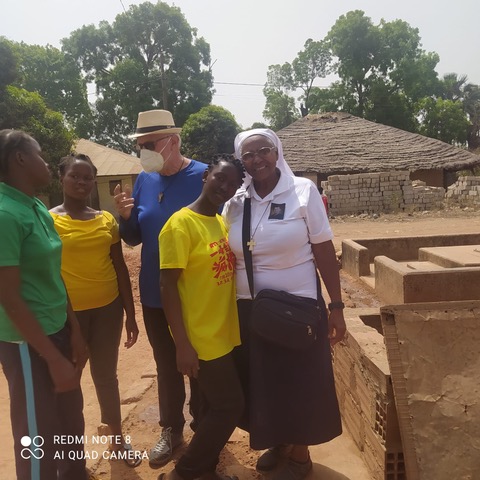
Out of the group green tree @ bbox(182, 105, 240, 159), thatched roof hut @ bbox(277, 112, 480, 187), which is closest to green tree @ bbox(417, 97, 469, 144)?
thatched roof hut @ bbox(277, 112, 480, 187)

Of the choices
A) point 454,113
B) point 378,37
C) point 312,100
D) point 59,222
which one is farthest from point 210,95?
point 59,222

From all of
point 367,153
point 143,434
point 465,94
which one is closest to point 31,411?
point 143,434

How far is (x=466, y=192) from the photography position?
18.1 m

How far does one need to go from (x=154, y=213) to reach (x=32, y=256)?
0.81m

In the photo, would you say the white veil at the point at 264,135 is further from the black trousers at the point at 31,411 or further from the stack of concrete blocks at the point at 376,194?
the stack of concrete blocks at the point at 376,194

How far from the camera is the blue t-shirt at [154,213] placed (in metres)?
2.48

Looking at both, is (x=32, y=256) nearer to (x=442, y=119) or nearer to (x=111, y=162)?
(x=111, y=162)

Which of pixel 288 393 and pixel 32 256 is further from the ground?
pixel 32 256

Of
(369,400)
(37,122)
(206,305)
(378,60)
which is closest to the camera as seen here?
(206,305)

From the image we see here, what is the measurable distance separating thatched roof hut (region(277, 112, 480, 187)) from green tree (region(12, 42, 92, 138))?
52.1 feet

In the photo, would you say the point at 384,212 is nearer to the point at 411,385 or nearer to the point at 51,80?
the point at 411,385

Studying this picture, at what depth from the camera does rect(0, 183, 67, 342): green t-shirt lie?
5.49 ft

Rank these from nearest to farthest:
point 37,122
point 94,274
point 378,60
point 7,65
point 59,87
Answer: point 94,274 → point 7,65 → point 37,122 → point 59,87 → point 378,60

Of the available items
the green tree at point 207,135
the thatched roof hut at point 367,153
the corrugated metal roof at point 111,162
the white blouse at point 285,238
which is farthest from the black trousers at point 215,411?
the green tree at point 207,135
